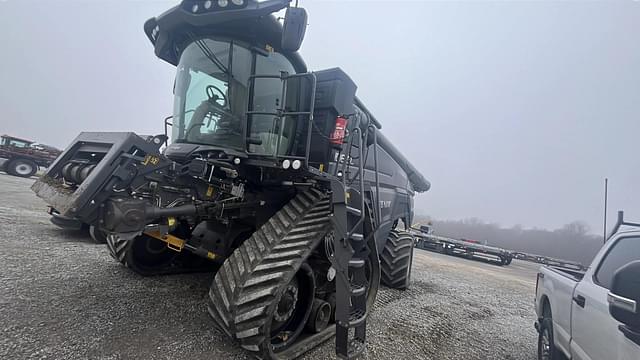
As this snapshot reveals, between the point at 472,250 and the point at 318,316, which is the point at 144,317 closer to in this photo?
the point at 318,316

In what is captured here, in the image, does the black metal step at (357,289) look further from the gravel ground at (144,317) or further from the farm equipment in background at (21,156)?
the farm equipment in background at (21,156)

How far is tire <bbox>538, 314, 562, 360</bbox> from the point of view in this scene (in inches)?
132

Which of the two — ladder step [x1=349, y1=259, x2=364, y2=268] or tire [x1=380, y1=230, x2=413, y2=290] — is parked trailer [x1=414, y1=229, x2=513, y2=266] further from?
ladder step [x1=349, y1=259, x2=364, y2=268]

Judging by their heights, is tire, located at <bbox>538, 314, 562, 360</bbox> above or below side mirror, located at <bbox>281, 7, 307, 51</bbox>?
below

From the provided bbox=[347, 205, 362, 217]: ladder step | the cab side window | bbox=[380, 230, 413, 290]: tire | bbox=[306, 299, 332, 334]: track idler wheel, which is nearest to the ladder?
bbox=[347, 205, 362, 217]: ladder step

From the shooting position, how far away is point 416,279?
747cm

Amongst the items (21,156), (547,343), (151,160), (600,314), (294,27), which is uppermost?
(294,27)

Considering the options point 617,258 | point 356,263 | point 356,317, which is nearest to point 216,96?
point 356,263

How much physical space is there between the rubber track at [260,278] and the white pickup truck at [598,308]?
6.76 feet

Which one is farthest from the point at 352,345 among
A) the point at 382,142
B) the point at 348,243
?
the point at 382,142

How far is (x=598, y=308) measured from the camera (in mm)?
2404

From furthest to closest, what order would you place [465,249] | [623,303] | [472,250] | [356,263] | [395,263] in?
1. [465,249]
2. [472,250]
3. [395,263]
4. [356,263]
5. [623,303]

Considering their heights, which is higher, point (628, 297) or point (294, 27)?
point (294, 27)

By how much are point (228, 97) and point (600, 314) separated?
12.3ft
